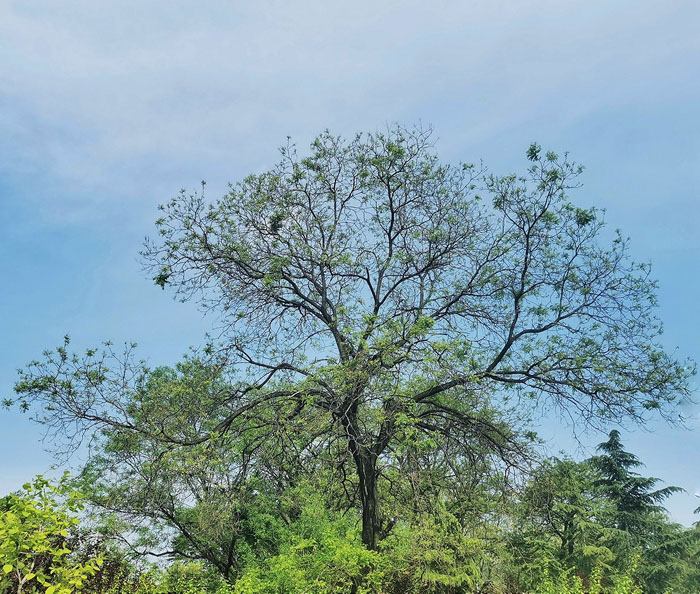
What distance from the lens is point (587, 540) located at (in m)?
25.5

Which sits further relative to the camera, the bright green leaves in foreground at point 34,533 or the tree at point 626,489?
the tree at point 626,489

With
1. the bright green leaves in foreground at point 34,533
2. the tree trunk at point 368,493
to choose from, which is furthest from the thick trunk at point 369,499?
the bright green leaves in foreground at point 34,533

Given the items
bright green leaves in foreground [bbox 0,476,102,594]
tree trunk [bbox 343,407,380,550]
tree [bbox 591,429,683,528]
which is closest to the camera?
bright green leaves in foreground [bbox 0,476,102,594]

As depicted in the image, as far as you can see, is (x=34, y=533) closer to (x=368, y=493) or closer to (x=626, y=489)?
(x=368, y=493)

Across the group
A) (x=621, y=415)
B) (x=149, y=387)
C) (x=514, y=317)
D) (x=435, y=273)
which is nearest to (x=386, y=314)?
(x=435, y=273)

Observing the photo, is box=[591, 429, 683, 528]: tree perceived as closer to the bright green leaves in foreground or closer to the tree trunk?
the tree trunk

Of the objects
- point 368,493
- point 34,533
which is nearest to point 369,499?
point 368,493

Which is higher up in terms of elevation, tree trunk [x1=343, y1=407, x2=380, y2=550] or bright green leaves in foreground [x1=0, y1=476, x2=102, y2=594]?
tree trunk [x1=343, y1=407, x2=380, y2=550]

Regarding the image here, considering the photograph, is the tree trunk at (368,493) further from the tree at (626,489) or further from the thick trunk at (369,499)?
the tree at (626,489)

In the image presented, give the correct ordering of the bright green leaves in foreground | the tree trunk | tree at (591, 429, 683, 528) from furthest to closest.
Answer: tree at (591, 429, 683, 528) → the tree trunk → the bright green leaves in foreground

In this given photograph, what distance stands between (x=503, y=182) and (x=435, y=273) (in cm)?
243

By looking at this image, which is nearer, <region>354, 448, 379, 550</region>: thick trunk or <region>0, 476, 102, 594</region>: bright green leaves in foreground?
<region>0, 476, 102, 594</region>: bright green leaves in foreground

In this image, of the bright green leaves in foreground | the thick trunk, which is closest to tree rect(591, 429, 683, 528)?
the thick trunk

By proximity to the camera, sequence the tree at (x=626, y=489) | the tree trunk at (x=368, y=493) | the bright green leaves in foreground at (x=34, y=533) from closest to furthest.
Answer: the bright green leaves in foreground at (x=34, y=533)
the tree trunk at (x=368, y=493)
the tree at (x=626, y=489)
